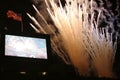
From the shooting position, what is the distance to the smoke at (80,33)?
562 cm

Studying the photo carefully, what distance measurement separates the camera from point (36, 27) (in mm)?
5555

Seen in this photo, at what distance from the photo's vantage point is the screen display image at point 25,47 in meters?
3.23

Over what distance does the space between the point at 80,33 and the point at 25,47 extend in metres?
2.44

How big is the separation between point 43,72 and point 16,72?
32cm

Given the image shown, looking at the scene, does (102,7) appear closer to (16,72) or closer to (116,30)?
(116,30)

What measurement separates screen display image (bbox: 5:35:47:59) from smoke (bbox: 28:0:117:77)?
2.04m

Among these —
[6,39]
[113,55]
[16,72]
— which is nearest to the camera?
[16,72]

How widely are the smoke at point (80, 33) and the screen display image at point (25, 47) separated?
6.69ft

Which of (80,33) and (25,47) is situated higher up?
(80,33)

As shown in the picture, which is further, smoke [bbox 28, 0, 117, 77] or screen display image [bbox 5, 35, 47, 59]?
smoke [bbox 28, 0, 117, 77]

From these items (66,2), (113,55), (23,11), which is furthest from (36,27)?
(113,55)

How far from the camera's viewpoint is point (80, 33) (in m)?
5.69

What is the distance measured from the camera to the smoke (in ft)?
18.4

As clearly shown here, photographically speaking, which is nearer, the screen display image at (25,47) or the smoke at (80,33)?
the screen display image at (25,47)
